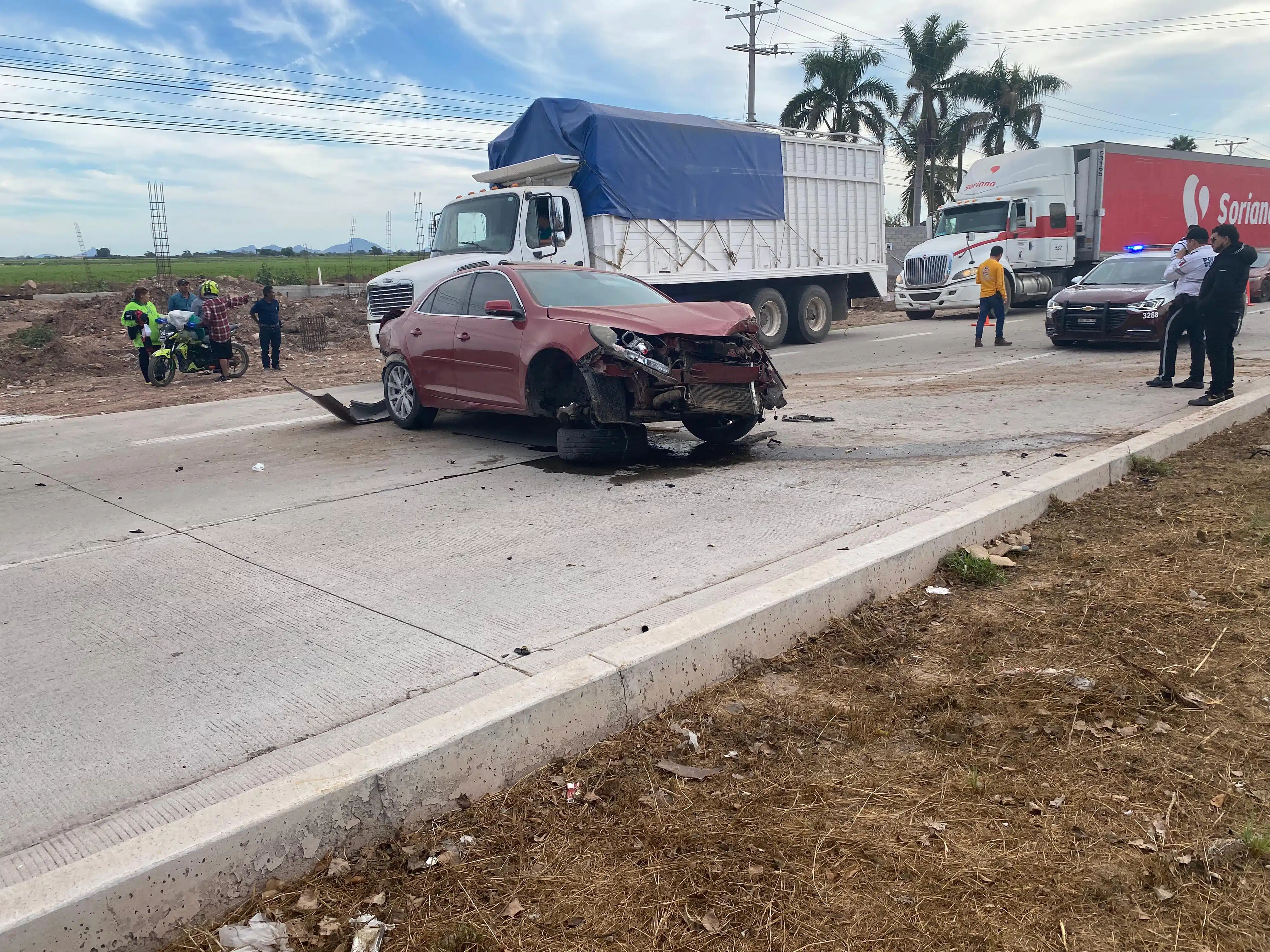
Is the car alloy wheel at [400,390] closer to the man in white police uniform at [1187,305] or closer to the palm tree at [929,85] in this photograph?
the man in white police uniform at [1187,305]

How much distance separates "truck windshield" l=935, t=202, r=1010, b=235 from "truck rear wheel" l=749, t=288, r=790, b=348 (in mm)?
8848

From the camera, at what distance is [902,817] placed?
2.92 metres

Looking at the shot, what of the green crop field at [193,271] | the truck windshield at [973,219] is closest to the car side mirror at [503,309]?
the truck windshield at [973,219]

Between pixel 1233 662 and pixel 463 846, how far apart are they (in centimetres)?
309

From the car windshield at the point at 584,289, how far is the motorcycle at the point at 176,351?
10.7 metres

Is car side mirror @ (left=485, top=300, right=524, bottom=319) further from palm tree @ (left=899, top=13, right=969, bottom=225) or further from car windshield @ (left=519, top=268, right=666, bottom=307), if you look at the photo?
Result: palm tree @ (left=899, top=13, right=969, bottom=225)

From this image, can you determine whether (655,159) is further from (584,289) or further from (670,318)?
(670,318)

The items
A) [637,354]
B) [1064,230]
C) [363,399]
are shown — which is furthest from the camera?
[1064,230]

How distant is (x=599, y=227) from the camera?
626 inches

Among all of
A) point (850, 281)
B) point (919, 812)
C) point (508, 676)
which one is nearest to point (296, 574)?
point (508, 676)

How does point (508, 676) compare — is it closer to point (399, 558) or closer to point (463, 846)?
point (463, 846)

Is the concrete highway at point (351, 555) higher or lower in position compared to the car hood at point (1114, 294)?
lower

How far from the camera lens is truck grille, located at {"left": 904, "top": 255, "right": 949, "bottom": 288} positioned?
80.4 ft

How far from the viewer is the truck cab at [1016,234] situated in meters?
24.7
